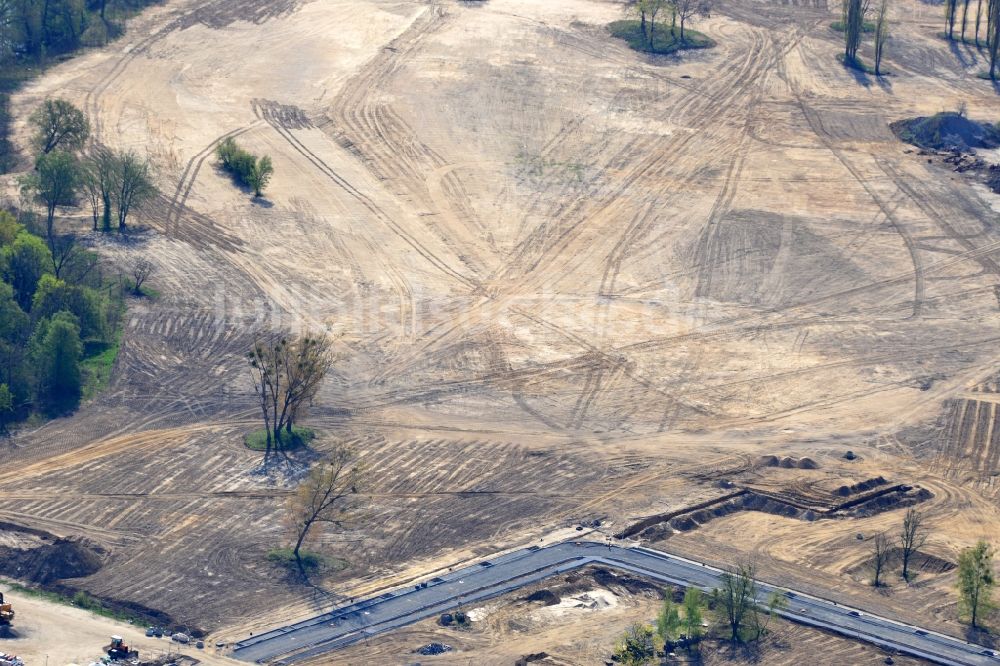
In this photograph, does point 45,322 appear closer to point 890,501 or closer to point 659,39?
point 890,501

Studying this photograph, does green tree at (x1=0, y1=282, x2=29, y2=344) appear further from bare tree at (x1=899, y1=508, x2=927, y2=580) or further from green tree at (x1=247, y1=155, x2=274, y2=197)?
bare tree at (x1=899, y1=508, x2=927, y2=580)

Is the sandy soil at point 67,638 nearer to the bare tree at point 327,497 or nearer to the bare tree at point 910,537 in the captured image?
the bare tree at point 327,497

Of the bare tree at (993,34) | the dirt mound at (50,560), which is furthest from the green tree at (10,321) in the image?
the bare tree at (993,34)

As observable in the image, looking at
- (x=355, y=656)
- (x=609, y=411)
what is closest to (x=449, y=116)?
(x=609, y=411)

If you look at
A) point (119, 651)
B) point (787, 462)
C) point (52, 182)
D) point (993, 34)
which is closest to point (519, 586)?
point (119, 651)

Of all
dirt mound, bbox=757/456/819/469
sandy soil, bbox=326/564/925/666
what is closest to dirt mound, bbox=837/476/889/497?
dirt mound, bbox=757/456/819/469
